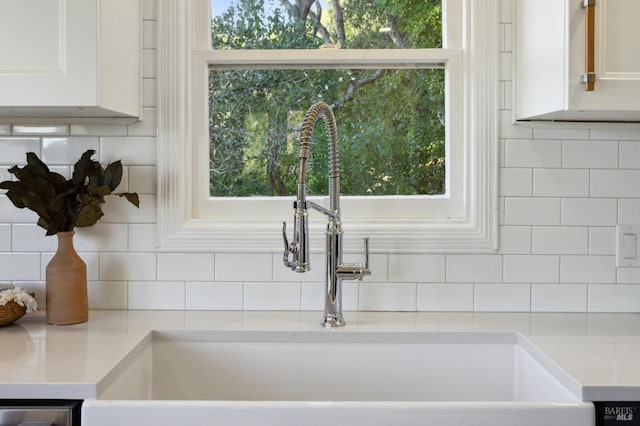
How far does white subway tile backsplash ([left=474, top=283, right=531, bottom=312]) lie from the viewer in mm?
1794

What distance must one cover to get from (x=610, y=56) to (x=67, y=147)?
1388mm

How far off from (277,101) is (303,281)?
1.71 feet

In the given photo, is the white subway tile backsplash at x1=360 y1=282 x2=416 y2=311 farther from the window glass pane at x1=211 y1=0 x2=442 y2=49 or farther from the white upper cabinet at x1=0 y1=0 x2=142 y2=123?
the white upper cabinet at x1=0 y1=0 x2=142 y2=123

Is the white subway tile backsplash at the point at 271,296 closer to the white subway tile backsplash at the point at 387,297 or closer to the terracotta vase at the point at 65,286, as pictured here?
the white subway tile backsplash at the point at 387,297

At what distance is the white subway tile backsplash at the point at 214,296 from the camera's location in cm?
180

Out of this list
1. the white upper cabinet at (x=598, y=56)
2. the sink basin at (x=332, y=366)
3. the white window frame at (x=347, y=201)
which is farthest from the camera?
the white window frame at (x=347, y=201)

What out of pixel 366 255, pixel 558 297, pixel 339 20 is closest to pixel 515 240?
pixel 558 297

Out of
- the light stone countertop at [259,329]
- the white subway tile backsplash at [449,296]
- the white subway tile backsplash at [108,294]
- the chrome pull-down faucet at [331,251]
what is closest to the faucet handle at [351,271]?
the chrome pull-down faucet at [331,251]

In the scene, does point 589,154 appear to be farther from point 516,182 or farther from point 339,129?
point 339,129

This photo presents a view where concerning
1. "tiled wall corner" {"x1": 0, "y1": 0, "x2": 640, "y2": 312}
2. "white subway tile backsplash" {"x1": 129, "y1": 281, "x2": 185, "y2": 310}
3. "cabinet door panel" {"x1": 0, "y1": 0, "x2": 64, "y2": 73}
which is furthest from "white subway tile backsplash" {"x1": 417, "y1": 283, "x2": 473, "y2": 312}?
"cabinet door panel" {"x1": 0, "y1": 0, "x2": 64, "y2": 73}

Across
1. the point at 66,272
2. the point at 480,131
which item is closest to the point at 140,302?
the point at 66,272

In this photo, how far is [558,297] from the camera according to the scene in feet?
5.89

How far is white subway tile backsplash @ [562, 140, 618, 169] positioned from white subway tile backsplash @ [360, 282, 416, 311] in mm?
552

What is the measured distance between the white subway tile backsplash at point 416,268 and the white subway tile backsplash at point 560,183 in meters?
0.33
